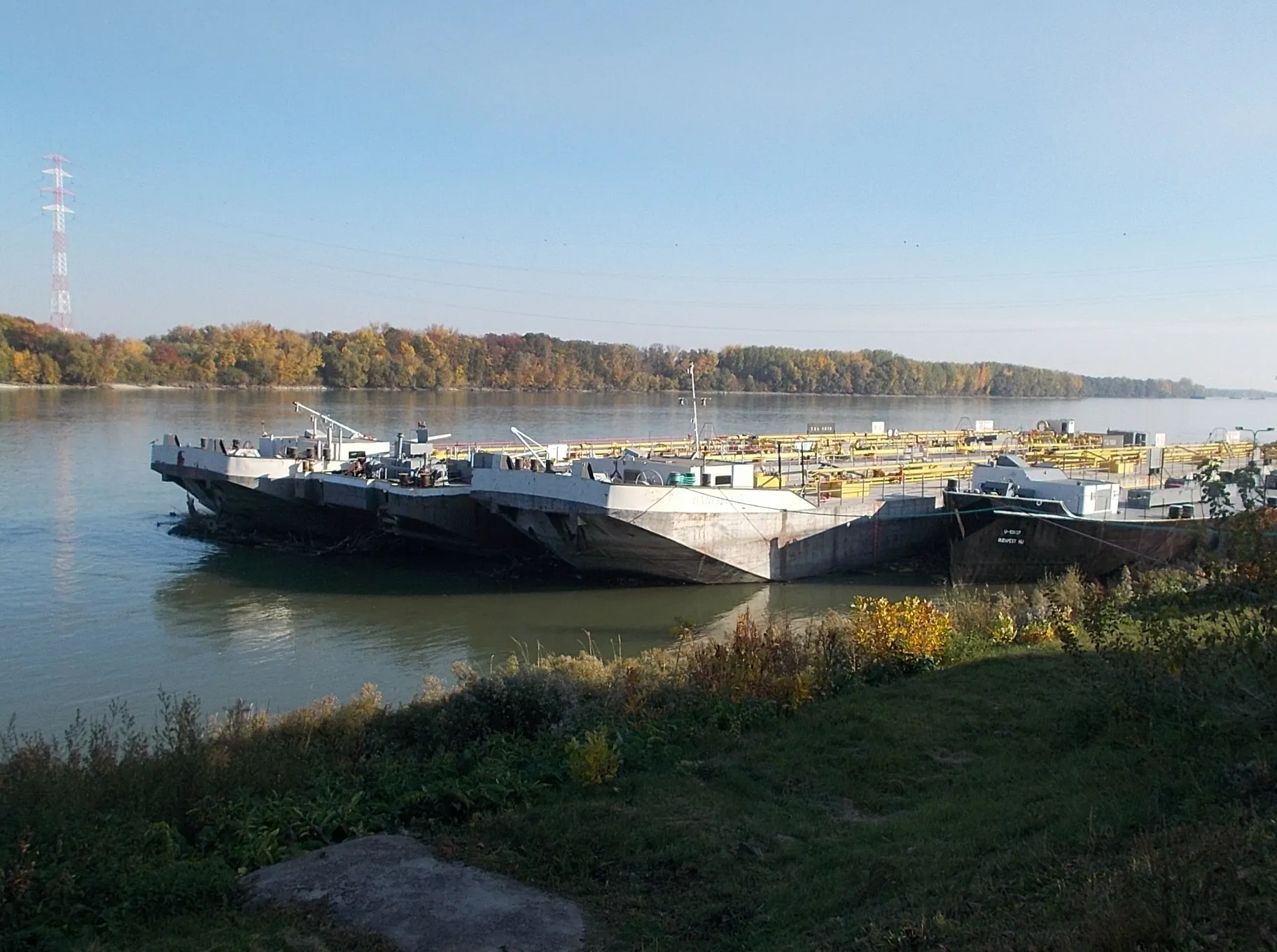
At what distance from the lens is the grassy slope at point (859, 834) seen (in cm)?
512

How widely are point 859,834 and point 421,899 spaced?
2.96 m

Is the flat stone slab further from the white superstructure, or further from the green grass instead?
the white superstructure

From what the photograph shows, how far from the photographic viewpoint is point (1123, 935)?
3.95 m

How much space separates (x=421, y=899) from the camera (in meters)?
5.87

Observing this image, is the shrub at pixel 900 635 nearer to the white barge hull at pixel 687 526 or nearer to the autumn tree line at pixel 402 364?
the white barge hull at pixel 687 526

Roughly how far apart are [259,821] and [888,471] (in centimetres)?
2510

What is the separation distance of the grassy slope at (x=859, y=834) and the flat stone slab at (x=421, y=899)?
0.81 ft

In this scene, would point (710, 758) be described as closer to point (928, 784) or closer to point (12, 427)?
point (928, 784)

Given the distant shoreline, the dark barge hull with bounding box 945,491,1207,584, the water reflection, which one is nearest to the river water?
the water reflection

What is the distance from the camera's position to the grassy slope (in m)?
5.12

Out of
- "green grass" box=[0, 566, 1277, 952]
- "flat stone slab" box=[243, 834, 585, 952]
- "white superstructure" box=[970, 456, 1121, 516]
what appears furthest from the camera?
"white superstructure" box=[970, 456, 1121, 516]

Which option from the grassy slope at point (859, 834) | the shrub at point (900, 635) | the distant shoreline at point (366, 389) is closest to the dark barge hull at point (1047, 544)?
the shrub at point (900, 635)

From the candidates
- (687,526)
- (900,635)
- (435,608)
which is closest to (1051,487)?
(687,526)

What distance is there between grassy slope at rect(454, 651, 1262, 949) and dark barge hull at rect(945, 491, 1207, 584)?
1484 centimetres
